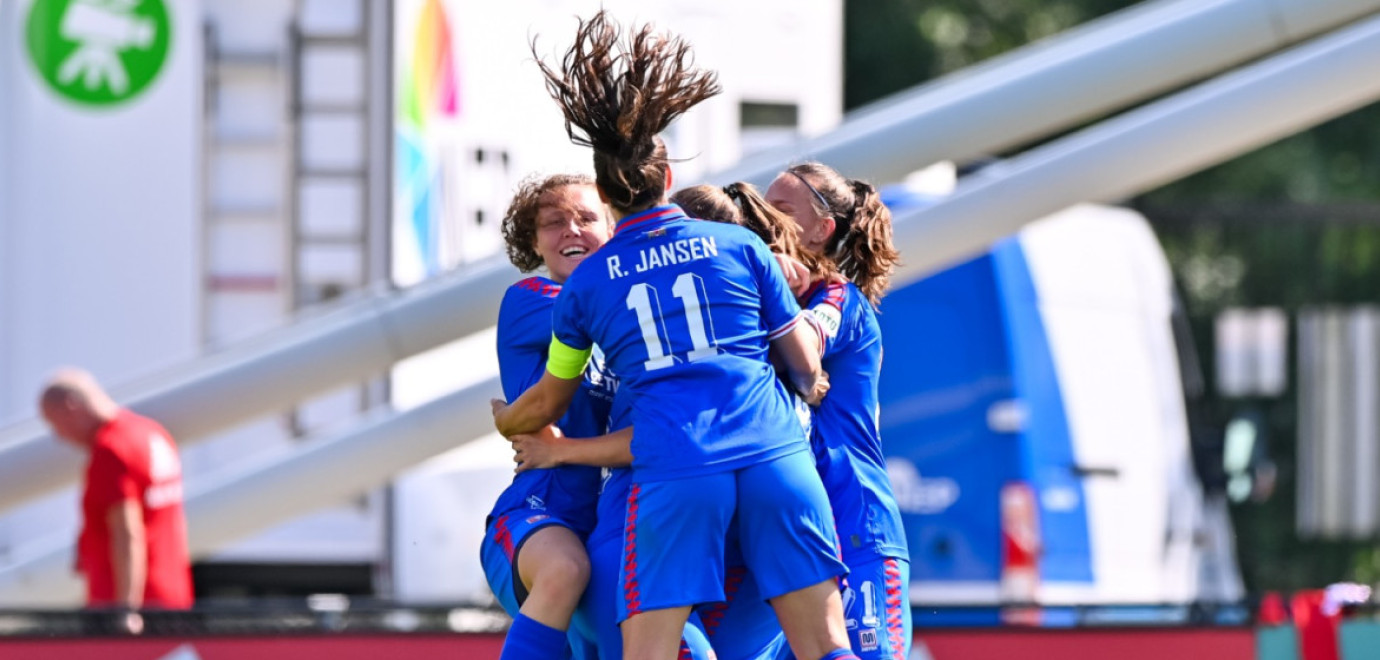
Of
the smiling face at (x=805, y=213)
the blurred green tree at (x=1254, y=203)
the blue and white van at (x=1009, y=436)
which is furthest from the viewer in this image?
the blurred green tree at (x=1254, y=203)

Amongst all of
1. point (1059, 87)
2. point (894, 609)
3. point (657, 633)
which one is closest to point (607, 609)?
point (657, 633)

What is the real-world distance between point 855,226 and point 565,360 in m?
0.88

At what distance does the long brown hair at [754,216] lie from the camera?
206 inches

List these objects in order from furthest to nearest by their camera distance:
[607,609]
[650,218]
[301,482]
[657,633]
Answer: [301,482] < [607,609] < [650,218] < [657,633]

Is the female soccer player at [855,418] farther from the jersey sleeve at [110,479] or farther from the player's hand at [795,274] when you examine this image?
the jersey sleeve at [110,479]

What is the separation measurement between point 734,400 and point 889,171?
10.3 ft

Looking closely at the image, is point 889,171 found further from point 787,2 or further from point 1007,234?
point 787,2

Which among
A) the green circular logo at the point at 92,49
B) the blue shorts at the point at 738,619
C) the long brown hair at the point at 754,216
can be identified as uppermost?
the green circular logo at the point at 92,49

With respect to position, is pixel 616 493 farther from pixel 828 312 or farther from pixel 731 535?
pixel 828 312

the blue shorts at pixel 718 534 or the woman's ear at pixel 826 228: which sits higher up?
the woman's ear at pixel 826 228

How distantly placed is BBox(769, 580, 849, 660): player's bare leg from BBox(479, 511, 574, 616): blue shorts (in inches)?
22.9

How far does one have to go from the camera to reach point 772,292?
4945 millimetres

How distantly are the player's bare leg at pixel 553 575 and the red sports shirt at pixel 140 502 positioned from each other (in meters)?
3.67

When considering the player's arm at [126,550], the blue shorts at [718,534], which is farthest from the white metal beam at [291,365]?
the blue shorts at [718,534]
